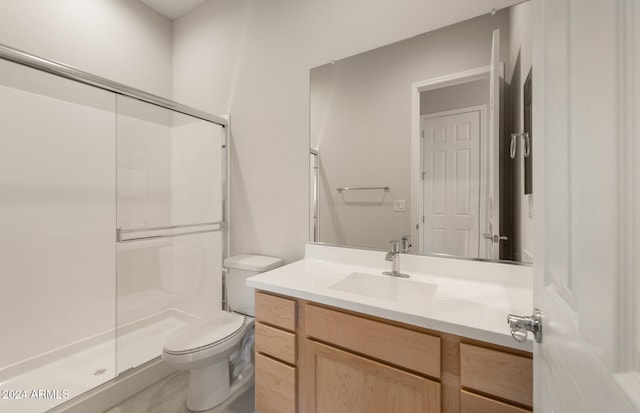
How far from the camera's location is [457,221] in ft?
4.42

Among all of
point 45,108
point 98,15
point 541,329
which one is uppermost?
point 98,15

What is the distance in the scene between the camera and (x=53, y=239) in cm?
185

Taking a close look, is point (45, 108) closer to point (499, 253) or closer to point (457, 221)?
point (457, 221)

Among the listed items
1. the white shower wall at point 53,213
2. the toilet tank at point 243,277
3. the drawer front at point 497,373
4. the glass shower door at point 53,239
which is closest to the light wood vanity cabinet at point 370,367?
the drawer front at point 497,373

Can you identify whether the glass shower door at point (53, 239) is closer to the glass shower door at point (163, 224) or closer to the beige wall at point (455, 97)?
the glass shower door at point (163, 224)

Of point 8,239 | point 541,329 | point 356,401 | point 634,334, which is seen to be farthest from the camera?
point 8,239

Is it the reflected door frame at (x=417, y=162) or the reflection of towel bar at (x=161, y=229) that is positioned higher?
the reflected door frame at (x=417, y=162)

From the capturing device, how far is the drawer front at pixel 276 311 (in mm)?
1226

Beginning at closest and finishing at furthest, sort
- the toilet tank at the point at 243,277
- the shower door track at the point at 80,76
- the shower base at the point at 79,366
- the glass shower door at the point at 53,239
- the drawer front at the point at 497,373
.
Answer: the drawer front at the point at 497,373 → the shower door track at the point at 80,76 → the shower base at the point at 79,366 → the glass shower door at the point at 53,239 → the toilet tank at the point at 243,277

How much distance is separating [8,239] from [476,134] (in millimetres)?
2708

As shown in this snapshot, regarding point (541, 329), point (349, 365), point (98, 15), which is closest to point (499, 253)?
point (541, 329)

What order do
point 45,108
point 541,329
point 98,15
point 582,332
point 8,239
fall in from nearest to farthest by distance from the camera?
point 582,332 < point 541,329 < point 8,239 < point 45,108 < point 98,15

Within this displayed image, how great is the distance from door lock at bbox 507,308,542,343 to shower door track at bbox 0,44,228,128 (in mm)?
1933

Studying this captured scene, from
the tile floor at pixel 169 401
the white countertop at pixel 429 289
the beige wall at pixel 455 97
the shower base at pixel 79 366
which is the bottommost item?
the tile floor at pixel 169 401
